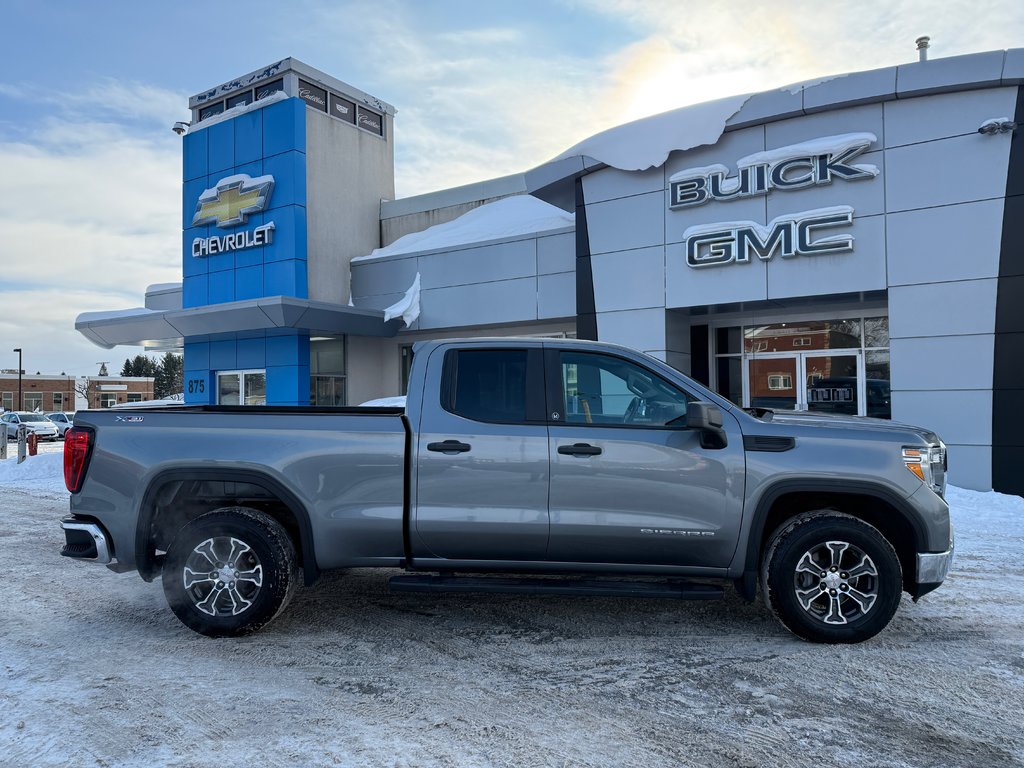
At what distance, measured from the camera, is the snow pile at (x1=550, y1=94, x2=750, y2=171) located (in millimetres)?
13031

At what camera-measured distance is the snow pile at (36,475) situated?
47.6ft

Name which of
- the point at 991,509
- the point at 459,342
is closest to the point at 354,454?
the point at 459,342

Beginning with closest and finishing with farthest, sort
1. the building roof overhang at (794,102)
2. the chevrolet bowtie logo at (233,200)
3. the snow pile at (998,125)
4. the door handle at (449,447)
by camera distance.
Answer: the door handle at (449,447)
the snow pile at (998,125)
the building roof overhang at (794,102)
the chevrolet bowtie logo at (233,200)

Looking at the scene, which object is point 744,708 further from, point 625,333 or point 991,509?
point 625,333

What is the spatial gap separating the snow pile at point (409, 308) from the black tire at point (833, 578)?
14918mm

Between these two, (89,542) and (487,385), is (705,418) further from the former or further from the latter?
(89,542)

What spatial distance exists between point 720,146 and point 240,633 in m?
11.6

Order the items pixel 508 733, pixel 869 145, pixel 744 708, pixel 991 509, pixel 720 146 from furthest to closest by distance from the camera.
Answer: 1. pixel 720 146
2. pixel 869 145
3. pixel 991 509
4. pixel 744 708
5. pixel 508 733

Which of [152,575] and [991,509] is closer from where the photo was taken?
[152,575]

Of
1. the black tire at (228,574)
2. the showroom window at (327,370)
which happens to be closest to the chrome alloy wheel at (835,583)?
the black tire at (228,574)

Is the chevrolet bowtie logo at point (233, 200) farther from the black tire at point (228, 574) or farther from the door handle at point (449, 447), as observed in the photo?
the door handle at point (449, 447)

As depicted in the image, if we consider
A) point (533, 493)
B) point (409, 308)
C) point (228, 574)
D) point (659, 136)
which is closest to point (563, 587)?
point (533, 493)

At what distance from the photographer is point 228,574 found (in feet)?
15.8

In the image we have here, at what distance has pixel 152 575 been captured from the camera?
198 inches
